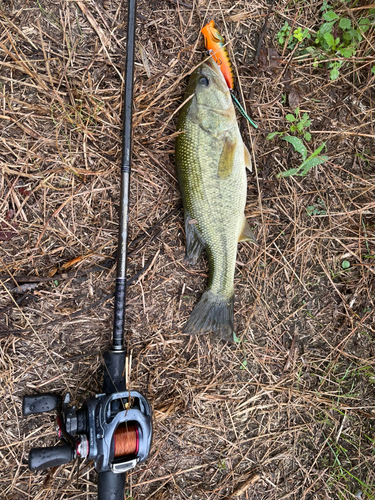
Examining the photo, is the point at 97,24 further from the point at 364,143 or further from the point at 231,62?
the point at 364,143

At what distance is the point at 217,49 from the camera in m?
2.41

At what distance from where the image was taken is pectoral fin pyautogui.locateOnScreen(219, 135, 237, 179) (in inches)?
91.3

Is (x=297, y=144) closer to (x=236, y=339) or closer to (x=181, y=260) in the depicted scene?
(x=181, y=260)

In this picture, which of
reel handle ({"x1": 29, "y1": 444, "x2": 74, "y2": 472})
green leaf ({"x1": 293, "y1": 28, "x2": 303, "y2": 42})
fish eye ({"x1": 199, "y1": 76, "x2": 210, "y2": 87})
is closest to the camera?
reel handle ({"x1": 29, "y1": 444, "x2": 74, "y2": 472})

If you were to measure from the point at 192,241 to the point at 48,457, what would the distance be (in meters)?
1.65

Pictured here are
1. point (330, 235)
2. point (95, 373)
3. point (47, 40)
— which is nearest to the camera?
point (47, 40)

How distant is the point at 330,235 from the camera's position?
2.83m

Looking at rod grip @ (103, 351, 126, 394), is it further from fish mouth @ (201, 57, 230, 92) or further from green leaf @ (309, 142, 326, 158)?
green leaf @ (309, 142, 326, 158)

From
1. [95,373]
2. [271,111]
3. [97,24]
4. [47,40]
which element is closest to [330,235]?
[271,111]

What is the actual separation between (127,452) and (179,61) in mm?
2754

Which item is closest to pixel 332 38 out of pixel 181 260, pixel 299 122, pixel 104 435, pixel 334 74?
pixel 334 74

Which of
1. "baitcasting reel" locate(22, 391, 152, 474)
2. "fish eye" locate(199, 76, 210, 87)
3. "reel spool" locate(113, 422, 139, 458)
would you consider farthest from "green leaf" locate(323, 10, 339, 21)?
"reel spool" locate(113, 422, 139, 458)

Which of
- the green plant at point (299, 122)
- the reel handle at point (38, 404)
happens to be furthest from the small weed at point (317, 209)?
the reel handle at point (38, 404)

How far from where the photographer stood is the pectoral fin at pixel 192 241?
2.46 m
